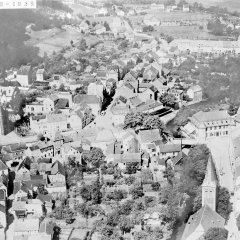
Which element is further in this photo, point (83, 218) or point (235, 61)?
point (235, 61)

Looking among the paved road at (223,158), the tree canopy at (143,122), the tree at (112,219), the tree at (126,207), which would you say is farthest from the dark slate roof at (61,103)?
the tree at (112,219)

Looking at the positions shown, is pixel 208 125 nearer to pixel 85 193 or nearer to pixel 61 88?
pixel 85 193

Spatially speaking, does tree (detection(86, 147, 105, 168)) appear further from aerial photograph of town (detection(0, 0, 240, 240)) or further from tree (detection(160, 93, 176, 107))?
tree (detection(160, 93, 176, 107))

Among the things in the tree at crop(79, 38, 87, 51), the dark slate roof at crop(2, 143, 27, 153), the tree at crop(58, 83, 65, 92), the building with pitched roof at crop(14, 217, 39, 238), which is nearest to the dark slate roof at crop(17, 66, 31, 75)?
the tree at crop(58, 83, 65, 92)

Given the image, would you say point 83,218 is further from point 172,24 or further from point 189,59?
point 172,24

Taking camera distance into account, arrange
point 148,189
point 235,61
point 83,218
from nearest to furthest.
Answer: point 83,218 → point 148,189 → point 235,61

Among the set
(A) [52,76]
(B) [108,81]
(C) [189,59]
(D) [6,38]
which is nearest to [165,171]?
(B) [108,81]

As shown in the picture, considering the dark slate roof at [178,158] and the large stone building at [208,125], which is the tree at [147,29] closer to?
the large stone building at [208,125]
